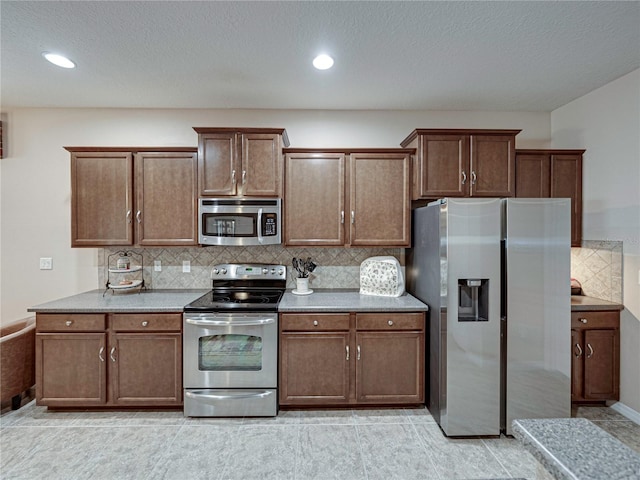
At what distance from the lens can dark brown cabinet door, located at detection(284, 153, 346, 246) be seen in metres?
2.92

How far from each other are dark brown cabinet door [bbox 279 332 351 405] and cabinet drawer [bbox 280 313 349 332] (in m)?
0.04

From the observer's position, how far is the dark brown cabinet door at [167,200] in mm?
2912

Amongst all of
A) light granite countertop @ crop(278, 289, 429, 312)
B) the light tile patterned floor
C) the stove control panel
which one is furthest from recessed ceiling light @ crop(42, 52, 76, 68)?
the light tile patterned floor

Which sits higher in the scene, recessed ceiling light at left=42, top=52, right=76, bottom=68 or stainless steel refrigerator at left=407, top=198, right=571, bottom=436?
recessed ceiling light at left=42, top=52, right=76, bottom=68

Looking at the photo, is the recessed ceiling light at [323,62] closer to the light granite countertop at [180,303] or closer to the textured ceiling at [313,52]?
the textured ceiling at [313,52]

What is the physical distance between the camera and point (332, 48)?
2219 mm

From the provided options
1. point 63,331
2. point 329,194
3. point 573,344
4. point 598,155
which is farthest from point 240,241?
point 598,155

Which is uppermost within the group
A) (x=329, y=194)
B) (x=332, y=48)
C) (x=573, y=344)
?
(x=332, y=48)

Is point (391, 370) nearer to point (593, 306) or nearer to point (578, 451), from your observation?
point (593, 306)

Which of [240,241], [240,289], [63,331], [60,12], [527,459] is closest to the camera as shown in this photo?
[60,12]

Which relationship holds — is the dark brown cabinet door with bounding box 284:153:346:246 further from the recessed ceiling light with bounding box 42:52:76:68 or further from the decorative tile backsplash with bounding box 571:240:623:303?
the decorative tile backsplash with bounding box 571:240:623:303

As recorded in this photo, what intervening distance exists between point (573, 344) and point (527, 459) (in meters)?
1.13

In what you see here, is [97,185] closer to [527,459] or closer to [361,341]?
[361,341]

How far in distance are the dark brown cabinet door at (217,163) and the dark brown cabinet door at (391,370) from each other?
6.02 feet
